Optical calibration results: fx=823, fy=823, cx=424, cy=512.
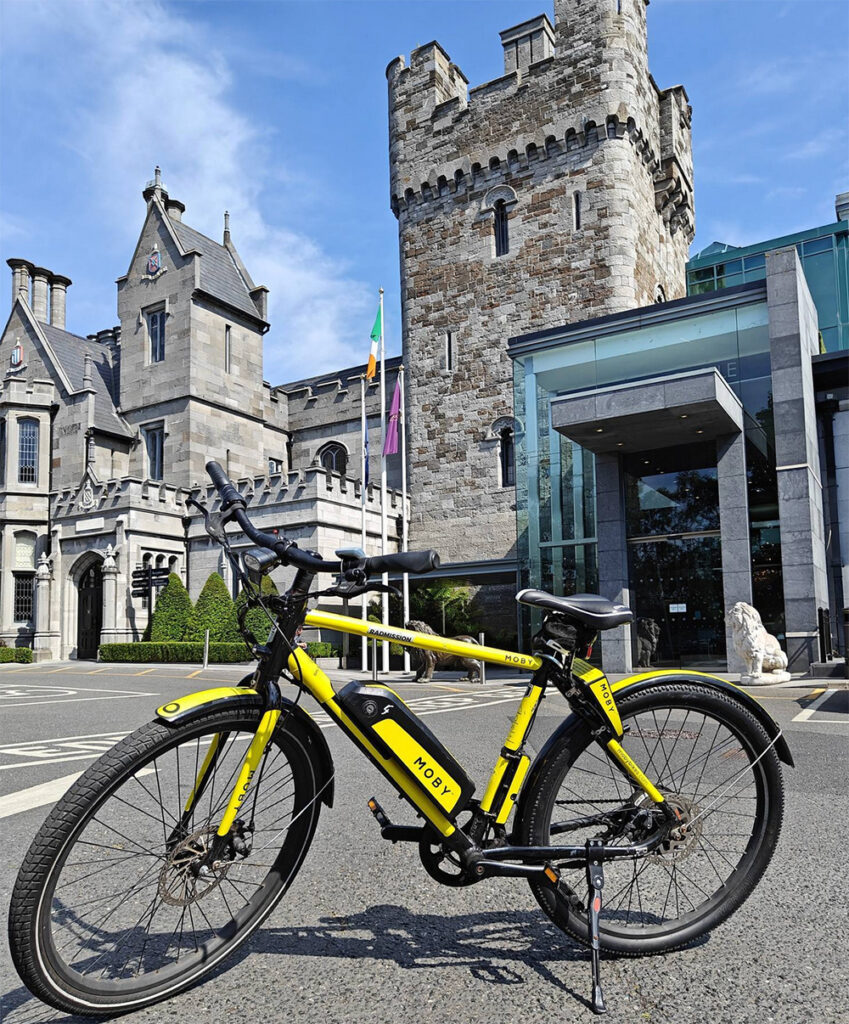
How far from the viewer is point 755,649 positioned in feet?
52.2

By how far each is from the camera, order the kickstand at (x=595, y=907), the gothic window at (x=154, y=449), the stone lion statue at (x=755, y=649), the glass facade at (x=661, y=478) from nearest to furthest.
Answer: the kickstand at (x=595, y=907) < the stone lion statue at (x=755, y=649) < the glass facade at (x=661, y=478) < the gothic window at (x=154, y=449)

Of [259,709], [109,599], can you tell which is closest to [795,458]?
[259,709]

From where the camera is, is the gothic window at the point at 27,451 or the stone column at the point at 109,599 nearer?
the stone column at the point at 109,599

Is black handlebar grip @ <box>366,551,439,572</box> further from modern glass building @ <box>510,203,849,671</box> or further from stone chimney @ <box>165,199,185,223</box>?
stone chimney @ <box>165,199,185,223</box>

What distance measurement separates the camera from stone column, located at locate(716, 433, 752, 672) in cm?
1903

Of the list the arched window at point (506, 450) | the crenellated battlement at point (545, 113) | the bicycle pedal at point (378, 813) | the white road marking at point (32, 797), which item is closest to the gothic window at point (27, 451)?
the crenellated battlement at point (545, 113)

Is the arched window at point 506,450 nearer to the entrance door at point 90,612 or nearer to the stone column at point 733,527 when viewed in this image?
the stone column at point 733,527

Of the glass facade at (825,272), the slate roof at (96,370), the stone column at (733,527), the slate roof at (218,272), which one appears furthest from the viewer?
the slate roof at (218,272)

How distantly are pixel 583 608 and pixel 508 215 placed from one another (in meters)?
32.3

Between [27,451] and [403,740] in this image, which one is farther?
[27,451]

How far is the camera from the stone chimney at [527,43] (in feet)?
106

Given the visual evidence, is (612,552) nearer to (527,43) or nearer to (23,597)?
(527,43)

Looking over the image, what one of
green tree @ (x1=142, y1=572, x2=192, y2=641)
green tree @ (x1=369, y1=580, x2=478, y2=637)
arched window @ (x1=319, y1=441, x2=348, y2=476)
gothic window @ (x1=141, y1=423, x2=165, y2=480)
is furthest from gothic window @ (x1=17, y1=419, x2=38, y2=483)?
green tree @ (x1=369, y1=580, x2=478, y2=637)

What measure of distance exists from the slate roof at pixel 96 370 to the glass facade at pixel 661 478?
22243mm
